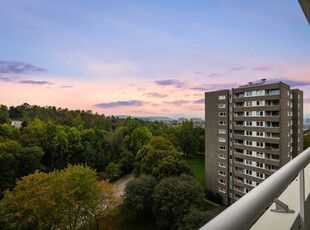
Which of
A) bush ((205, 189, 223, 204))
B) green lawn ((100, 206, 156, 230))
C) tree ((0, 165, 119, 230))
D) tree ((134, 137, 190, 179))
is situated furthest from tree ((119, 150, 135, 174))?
Result: tree ((0, 165, 119, 230))

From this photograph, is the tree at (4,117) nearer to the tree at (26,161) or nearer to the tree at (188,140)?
the tree at (26,161)

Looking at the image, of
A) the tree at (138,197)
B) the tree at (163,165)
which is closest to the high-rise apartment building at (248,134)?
the tree at (163,165)

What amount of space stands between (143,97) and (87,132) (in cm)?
1152

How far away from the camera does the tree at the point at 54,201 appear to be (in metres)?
7.18

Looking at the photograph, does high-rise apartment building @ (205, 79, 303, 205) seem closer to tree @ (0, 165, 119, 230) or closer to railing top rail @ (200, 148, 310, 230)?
tree @ (0, 165, 119, 230)

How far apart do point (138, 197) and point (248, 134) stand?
1136cm

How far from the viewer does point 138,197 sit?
420 inches

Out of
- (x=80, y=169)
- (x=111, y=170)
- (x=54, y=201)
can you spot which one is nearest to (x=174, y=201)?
(x=80, y=169)

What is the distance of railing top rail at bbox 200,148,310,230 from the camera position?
0.29 m

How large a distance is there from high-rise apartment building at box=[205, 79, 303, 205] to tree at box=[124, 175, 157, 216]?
336 inches

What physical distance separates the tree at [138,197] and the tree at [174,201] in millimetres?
974

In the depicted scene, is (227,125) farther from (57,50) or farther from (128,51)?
(57,50)

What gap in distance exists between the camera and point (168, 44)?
43.9 feet

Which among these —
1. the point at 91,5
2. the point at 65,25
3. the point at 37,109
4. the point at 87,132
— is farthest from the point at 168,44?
the point at 37,109
